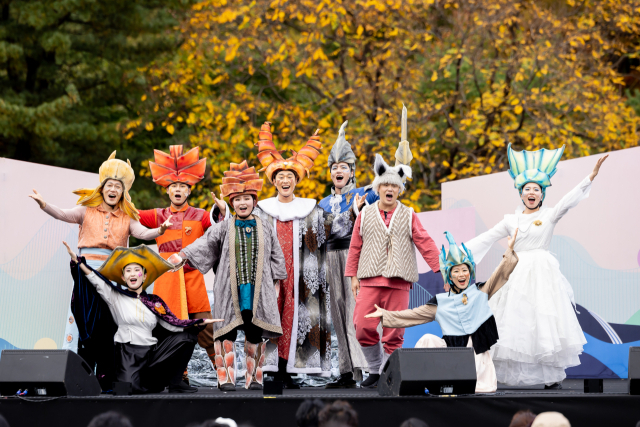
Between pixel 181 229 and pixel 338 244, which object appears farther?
pixel 338 244

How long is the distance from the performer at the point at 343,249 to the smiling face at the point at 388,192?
238mm

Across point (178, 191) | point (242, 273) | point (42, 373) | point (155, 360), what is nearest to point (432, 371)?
point (242, 273)

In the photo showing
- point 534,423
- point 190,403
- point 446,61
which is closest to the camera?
point 534,423

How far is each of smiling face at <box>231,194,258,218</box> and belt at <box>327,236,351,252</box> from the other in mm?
845

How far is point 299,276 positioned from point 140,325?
134 cm

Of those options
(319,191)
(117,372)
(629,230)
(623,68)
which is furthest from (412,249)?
(623,68)

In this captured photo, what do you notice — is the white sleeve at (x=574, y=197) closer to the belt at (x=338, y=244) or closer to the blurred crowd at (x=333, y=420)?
the belt at (x=338, y=244)

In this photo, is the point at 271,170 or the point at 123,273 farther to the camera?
the point at 271,170

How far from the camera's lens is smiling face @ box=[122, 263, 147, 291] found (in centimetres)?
513

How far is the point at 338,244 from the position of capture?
19.8 ft

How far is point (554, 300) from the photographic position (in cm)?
546

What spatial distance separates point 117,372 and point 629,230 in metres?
Answer: 4.05

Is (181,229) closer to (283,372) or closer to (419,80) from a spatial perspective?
(283,372)

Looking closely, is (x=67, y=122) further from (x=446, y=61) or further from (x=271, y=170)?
(x=271, y=170)
